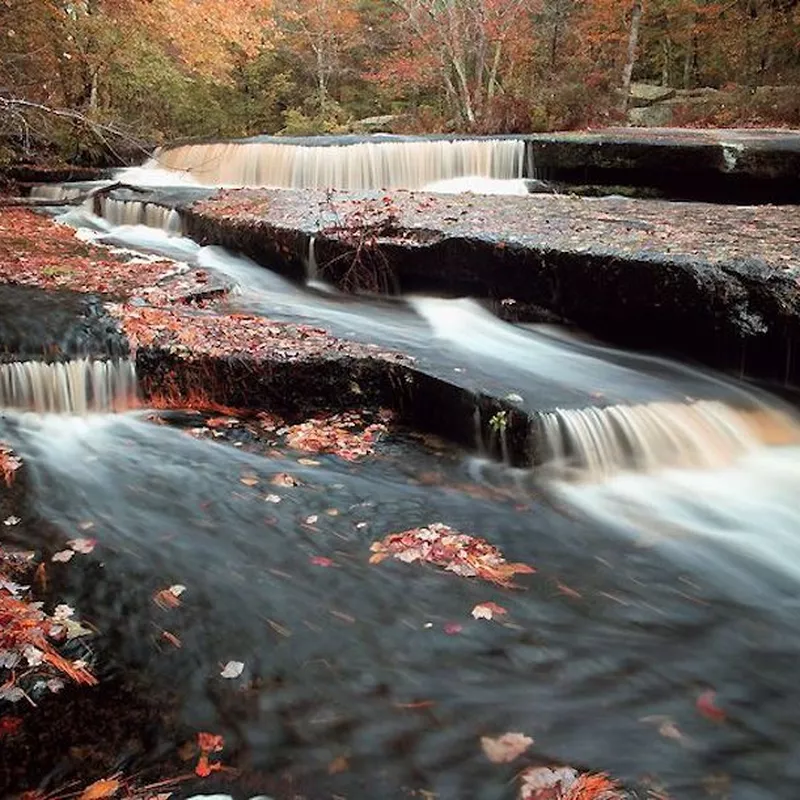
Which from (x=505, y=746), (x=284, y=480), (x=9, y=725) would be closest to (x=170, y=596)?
(x=9, y=725)

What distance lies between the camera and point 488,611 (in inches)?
155

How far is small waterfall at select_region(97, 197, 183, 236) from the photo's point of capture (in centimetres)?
1184

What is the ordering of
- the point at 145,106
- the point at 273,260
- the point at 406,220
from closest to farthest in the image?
the point at 406,220 → the point at 273,260 → the point at 145,106

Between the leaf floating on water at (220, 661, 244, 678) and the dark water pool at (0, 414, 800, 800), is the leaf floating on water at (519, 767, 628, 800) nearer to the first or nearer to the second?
the dark water pool at (0, 414, 800, 800)

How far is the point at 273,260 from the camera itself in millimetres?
9836

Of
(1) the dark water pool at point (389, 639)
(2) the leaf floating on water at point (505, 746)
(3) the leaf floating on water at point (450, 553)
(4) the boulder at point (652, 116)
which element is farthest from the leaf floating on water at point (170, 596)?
(4) the boulder at point (652, 116)

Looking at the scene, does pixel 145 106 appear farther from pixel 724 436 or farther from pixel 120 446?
pixel 724 436

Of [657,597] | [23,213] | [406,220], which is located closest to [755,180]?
[406,220]

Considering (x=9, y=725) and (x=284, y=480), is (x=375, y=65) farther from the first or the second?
(x=9, y=725)

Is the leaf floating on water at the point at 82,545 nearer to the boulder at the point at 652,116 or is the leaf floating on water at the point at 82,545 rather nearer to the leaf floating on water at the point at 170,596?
the leaf floating on water at the point at 170,596

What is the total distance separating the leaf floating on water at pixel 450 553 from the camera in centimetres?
434

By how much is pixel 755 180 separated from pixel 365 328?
777 cm

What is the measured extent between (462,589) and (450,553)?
1.27 feet

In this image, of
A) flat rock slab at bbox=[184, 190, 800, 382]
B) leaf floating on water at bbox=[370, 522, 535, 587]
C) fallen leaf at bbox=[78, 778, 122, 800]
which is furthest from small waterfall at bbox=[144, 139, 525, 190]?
fallen leaf at bbox=[78, 778, 122, 800]
